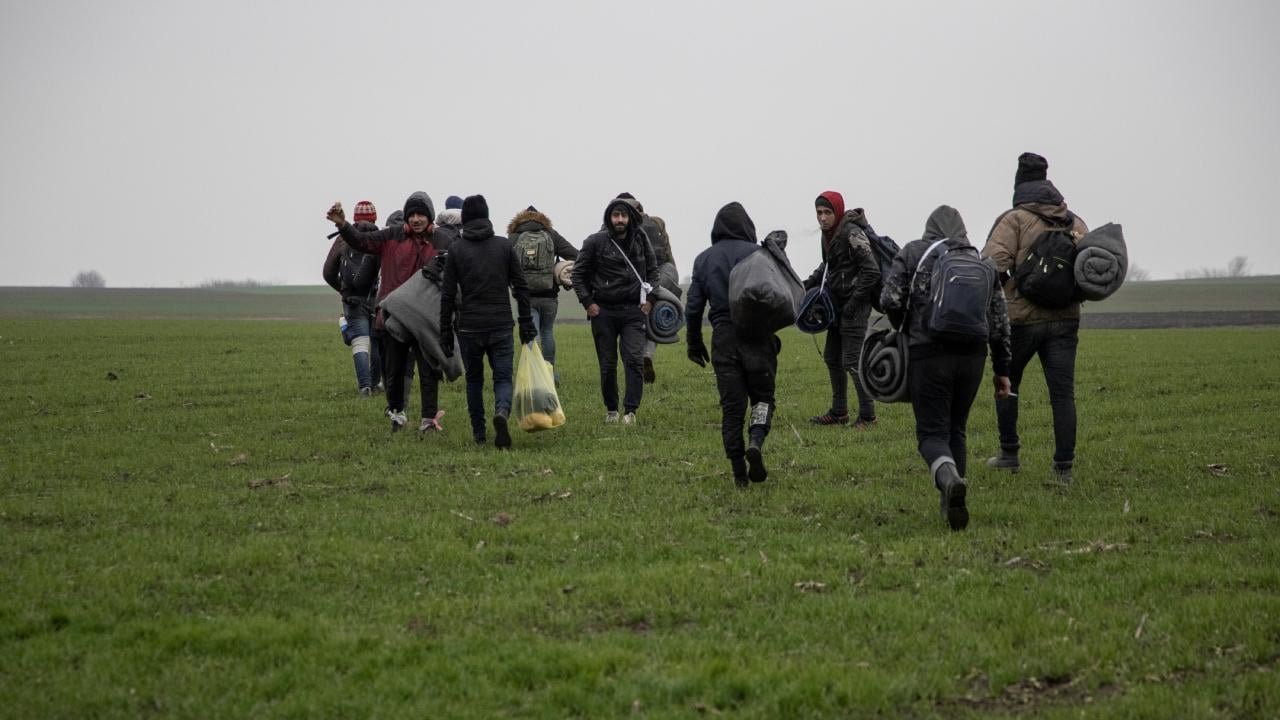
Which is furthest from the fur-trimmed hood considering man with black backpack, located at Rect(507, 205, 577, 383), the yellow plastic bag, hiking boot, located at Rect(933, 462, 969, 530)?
hiking boot, located at Rect(933, 462, 969, 530)

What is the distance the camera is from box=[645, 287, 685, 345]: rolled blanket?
13.7 m

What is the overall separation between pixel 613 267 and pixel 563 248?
207 cm

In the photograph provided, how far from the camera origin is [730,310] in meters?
10.2

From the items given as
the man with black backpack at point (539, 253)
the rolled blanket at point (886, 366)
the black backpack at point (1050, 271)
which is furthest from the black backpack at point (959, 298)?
the man with black backpack at point (539, 253)

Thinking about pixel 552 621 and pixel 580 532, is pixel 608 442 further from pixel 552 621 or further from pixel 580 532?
pixel 552 621

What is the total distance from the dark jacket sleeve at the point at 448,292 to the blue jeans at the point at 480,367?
181mm

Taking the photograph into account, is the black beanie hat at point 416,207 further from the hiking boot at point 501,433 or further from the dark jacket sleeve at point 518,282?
the hiking boot at point 501,433

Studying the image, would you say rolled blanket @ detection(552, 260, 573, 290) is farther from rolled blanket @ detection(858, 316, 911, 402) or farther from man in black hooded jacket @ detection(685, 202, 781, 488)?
rolled blanket @ detection(858, 316, 911, 402)

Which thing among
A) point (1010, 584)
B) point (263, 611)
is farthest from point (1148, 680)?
point (263, 611)

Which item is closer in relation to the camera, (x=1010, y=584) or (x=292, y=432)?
(x=1010, y=584)

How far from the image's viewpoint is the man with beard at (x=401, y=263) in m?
13.2

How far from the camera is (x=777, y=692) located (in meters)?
5.66

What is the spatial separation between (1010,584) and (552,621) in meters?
2.49

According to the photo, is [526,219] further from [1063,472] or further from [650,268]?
[1063,472]
